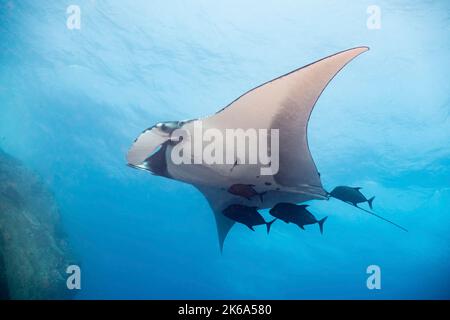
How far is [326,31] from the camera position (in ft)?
36.9

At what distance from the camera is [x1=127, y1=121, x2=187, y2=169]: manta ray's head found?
446 centimetres

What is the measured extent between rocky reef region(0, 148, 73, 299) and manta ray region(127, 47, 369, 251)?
7.26 m

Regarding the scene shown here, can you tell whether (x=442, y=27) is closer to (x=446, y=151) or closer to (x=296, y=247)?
(x=446, y=151)

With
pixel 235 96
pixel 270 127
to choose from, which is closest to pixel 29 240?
pixel 235 96

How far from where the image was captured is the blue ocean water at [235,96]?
36.8ft

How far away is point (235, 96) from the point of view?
542 inches

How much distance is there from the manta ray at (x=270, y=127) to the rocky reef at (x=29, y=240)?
286 inches

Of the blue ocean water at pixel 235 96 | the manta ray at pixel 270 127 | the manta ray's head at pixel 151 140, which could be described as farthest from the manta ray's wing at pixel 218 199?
the blue ocean water at pixel 235 96

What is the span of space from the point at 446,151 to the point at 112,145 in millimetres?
17865

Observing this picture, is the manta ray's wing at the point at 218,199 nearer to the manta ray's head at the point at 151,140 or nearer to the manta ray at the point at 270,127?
the manta ray at the point at 270,127

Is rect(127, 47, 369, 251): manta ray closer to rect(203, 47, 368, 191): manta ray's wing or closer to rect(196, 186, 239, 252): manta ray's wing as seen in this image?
rect(203, 47, 368, 191): manta ray's wing

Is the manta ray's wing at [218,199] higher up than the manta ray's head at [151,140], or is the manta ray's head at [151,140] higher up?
the manta ray's head at [151,140]

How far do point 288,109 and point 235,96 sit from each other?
9685 millimetres

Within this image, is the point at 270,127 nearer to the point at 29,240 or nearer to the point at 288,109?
the point at 288,109
